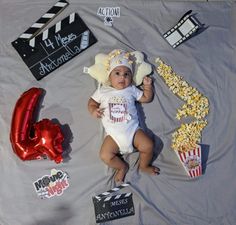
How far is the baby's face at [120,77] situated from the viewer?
75.2 inches

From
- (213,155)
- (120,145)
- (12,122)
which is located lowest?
(213,155)

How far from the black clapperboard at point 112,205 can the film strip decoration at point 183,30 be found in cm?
71

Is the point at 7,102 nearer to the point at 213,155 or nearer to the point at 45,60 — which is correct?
the point at 45,60

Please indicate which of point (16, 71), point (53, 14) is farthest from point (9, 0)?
point (16, 71)

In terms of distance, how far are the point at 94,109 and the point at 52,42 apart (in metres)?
0.38

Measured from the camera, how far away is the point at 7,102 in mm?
1984

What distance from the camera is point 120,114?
1909mm

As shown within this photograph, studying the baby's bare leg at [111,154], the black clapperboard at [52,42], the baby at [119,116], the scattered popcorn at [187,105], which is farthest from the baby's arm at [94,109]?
the scattered popcorn at [187,105]

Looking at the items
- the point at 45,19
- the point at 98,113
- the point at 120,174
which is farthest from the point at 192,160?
the point at 45,19

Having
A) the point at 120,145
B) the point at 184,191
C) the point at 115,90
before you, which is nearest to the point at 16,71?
the point at 115,90

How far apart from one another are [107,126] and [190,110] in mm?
402

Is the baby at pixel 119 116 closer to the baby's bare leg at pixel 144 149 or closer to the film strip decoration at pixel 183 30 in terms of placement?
the baby's bare leg at pixel 144 149

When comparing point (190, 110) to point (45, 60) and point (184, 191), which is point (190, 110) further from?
point (45, 60)

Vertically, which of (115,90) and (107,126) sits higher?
(115,90)
